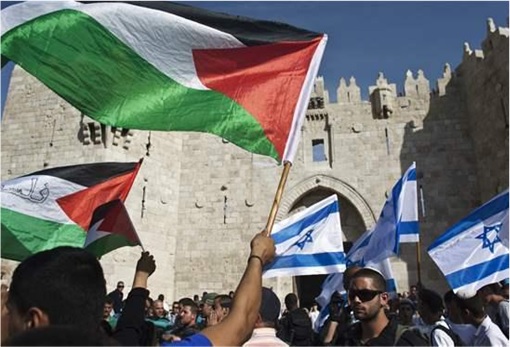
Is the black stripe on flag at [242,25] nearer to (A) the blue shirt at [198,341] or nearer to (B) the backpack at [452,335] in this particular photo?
(B) the backpack at [452,335]

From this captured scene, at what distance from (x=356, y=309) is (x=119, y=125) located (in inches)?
78.9

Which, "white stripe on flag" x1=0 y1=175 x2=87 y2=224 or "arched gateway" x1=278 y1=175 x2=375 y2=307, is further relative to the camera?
"arched gateway" x1=278 y1=175 x2=375 y2=307

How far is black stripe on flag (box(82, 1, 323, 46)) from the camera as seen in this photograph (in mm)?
3584

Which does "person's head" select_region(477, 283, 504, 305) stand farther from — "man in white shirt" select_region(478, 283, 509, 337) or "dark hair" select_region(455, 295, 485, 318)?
"dark hair" select_region(455, 295, 485, 318)

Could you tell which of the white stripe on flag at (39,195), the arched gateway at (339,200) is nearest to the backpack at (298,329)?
the white stripe on flag at (39,195)

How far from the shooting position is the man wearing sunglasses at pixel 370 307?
2899 mm

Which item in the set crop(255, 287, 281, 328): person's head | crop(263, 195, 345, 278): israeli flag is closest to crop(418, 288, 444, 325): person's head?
crop(255, 287, 281, 328): person's head

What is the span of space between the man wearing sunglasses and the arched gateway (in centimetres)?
1248

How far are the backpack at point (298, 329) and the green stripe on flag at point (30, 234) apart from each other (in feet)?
7.65

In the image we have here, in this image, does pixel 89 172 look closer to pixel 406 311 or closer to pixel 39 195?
pixel 39 195

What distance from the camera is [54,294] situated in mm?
1545

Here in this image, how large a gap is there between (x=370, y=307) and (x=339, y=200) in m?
13.1

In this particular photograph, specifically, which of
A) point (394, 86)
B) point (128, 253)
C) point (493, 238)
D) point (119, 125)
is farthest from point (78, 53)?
point (394, 86)

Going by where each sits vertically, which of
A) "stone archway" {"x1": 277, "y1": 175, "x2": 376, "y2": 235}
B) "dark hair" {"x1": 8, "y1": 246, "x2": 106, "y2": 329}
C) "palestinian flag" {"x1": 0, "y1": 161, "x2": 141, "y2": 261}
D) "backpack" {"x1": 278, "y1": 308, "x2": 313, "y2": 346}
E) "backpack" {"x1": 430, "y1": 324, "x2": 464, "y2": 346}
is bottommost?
"backpack" {"x1": 278, "y1": 308, "x2": 313, "y2": 346}
